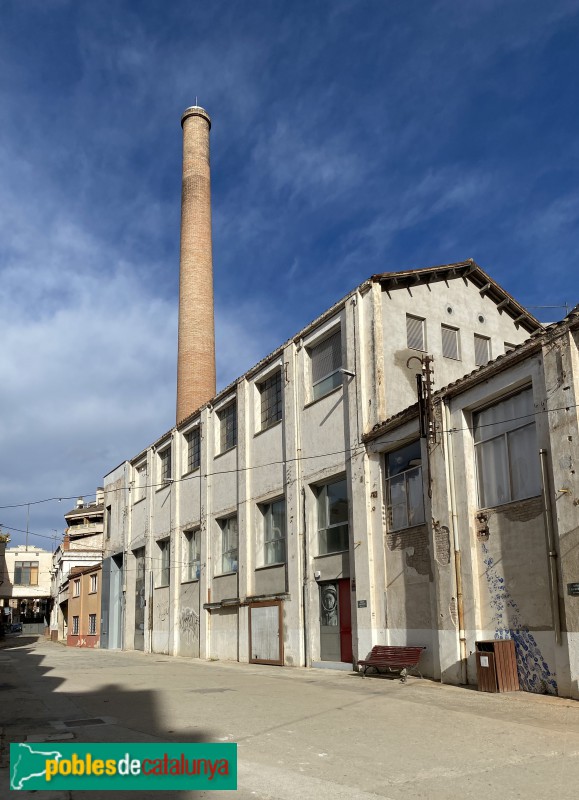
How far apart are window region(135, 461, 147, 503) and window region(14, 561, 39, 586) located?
51.7 metres

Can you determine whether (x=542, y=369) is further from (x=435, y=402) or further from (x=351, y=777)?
(x=351, y=777)

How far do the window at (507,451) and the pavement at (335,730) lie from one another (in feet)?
11.9

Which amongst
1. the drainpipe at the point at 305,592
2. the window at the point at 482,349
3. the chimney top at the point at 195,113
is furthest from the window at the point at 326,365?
the chimney top at the point at 195,113

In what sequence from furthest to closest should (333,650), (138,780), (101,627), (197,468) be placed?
(101,627) < (197,468) < (333,650) < (138,780)

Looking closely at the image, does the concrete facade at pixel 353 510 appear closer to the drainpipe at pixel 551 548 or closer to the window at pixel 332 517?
the window at pixel 332 517

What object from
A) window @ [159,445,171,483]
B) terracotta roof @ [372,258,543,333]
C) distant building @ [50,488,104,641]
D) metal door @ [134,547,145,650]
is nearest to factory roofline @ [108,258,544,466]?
terracotta roof @ [372,258,543,333]

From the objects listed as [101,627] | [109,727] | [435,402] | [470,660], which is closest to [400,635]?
[470,660]

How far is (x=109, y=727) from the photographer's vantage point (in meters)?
9.30

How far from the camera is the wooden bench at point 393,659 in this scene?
1526 centimetres

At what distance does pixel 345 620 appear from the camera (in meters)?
18.5

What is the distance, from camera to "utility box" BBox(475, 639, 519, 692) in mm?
12812

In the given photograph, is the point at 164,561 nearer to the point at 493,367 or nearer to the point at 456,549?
the point at 456,549

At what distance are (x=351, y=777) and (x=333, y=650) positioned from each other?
12.4 meters

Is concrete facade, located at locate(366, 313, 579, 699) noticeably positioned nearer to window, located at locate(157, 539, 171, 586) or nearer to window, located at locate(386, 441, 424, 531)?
window, located at locate(386, 441, 424, 531)
